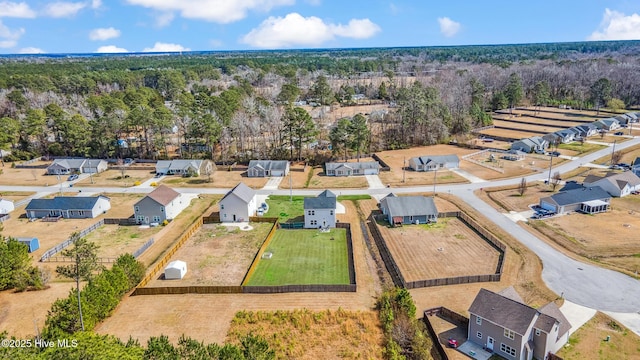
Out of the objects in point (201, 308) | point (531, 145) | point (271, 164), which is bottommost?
point (201, 308)

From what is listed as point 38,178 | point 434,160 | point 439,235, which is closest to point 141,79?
point 38,178

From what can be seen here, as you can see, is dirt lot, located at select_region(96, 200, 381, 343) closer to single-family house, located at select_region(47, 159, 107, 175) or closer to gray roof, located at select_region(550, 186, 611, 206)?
gray roof, located at select_region(550, 186, 611, 206)

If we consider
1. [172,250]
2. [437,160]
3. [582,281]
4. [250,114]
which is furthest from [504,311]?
[250,114]

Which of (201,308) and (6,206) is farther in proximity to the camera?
(6,206)

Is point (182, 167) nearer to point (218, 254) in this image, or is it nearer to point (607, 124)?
point (218, 254)

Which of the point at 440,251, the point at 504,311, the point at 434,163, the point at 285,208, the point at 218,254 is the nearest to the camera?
the point at 504,311

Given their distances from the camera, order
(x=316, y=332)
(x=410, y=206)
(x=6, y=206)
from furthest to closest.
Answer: (x=6, y=206), (x=410, y=206), (x=316, y=332)

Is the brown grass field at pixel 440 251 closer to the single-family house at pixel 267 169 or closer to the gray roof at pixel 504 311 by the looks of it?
the gray roof at pixel 504 311
